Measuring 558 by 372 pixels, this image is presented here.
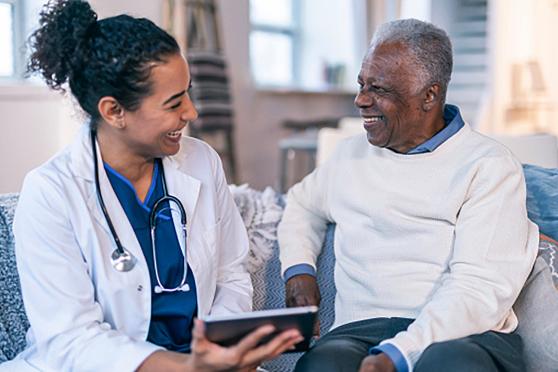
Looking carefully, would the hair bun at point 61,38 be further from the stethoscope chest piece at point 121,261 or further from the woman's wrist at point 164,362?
the woman's wrist at point 164,362

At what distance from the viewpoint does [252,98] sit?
6.21 meters

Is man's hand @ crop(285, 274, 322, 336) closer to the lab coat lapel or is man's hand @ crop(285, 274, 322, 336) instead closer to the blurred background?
the lab coat lapel

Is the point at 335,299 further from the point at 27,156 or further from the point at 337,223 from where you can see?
the point at 27,156

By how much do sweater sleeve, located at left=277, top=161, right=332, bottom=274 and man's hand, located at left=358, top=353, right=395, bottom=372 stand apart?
1.63ft

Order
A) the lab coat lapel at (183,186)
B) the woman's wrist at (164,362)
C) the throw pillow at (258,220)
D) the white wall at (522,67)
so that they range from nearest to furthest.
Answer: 1. the woman's wrist at (164,362)
2. the lab coat lapel at (183,186)
3. the throw pillow at (258,220)
4. the white wall at (522,67)

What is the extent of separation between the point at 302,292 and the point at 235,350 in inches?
23.1

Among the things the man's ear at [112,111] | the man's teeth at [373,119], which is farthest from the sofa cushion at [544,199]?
the man's ear at [112,111]

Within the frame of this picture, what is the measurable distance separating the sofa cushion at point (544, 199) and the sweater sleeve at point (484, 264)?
0.87 ft

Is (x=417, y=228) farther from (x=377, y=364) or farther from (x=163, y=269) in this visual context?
(x=163, y=269)

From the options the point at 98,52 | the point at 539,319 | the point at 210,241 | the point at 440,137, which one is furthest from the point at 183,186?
the point at 539,319

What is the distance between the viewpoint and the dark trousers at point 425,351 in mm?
1437

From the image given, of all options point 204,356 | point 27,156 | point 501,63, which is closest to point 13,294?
point 204,356

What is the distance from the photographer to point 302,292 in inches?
73.4

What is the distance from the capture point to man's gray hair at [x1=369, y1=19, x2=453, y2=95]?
1.75 m
